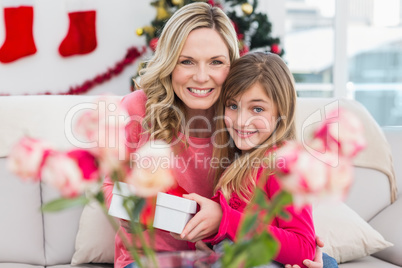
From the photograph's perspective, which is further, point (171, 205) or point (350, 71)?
point (350, 71)

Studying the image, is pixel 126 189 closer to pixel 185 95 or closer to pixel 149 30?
pixel 185 95

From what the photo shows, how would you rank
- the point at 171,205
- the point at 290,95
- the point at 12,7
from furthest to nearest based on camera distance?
the point at 12,7 < the point at 290,95 < the point at 171,205

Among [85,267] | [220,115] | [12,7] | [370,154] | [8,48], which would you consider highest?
[12,7]

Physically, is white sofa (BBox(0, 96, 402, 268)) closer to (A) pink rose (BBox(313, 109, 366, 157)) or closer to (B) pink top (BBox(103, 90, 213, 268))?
(B) pink top (BBox(103, 90, 213, 268))

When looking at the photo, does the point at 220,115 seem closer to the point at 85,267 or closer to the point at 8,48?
the point at 85,267

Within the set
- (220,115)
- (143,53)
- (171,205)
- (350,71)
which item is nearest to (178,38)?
(220,115)

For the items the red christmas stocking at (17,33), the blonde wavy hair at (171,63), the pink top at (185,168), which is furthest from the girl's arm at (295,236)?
the red christmas stocking at (17,33)

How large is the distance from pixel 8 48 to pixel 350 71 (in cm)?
288

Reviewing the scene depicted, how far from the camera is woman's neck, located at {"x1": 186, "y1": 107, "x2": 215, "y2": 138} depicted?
5.60 feet

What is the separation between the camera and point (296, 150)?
1.84 feet

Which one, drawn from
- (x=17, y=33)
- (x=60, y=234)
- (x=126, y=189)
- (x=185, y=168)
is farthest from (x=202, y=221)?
(x=17, y=33)

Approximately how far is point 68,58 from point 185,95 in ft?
6.53

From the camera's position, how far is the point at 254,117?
1.45 meters

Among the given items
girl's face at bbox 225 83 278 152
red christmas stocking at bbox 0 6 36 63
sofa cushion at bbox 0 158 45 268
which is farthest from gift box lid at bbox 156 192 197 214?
red christmas stocking at bbox 0 6 36 63
